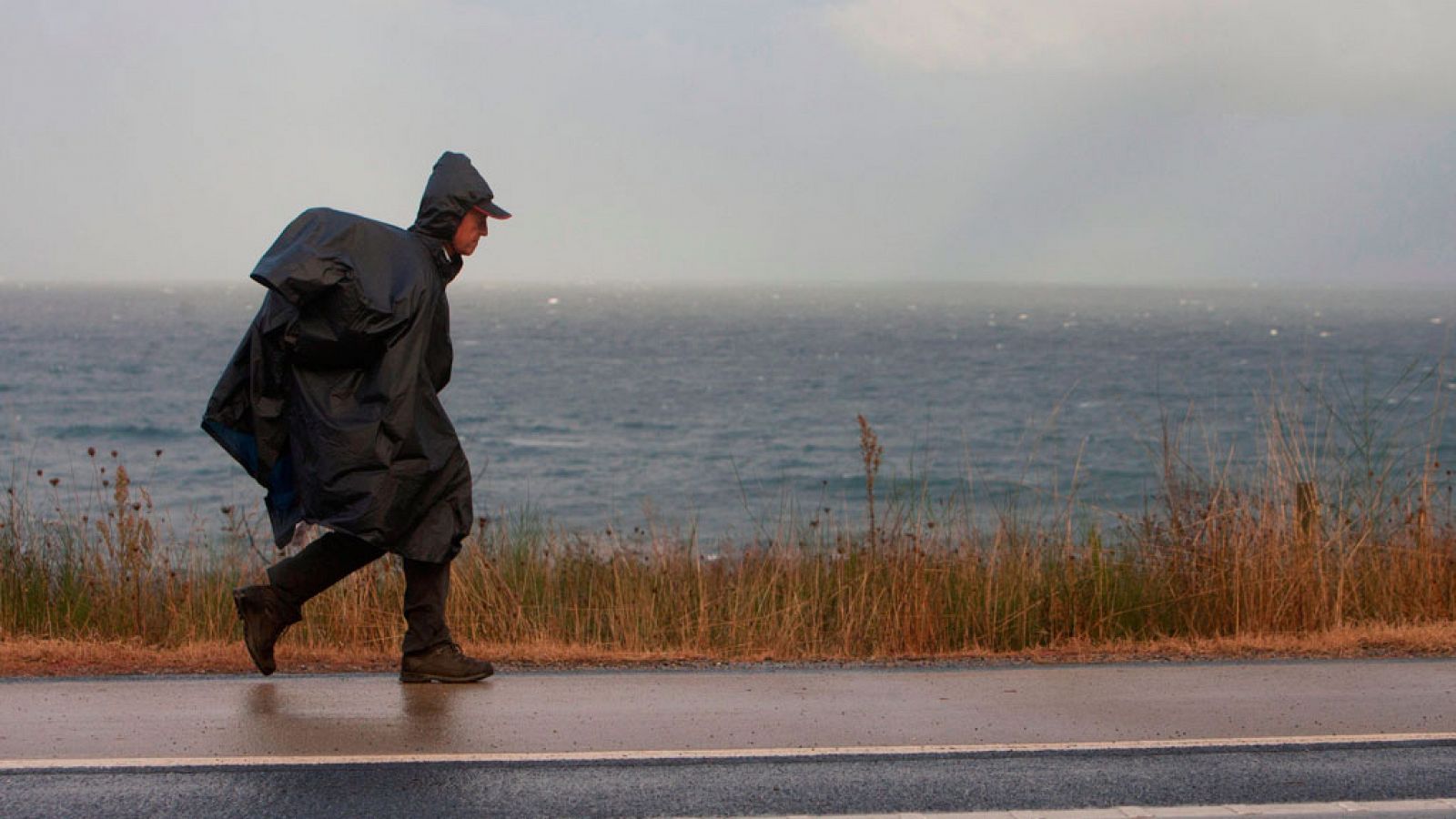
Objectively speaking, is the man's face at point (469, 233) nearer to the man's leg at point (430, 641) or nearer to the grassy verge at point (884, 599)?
the man's leg at point (430, 641)

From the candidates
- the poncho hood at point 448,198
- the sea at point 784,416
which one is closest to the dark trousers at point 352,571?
the poncho hood at point 448,198

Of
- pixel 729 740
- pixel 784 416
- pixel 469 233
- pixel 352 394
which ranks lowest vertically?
pixel 784 416

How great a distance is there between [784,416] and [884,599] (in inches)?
1734

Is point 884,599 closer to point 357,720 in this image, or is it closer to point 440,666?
point 440,666

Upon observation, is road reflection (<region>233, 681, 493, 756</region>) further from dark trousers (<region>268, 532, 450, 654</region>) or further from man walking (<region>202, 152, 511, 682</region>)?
man walking (<region>202, 152, 511, 682</region>)

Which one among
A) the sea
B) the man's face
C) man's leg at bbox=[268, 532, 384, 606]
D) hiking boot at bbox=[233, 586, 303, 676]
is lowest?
the sea

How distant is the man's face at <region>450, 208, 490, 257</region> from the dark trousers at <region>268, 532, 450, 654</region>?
3.67ft

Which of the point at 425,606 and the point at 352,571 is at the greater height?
the point at 352,571

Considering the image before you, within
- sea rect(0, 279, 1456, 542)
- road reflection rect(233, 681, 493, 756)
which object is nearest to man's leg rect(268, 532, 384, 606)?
road reflection rect(233, 681, 493, 756)

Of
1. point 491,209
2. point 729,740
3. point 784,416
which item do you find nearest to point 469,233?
point 491,209

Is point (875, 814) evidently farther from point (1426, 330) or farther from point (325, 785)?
point (1426, 330)

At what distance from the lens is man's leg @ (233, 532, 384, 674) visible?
219 inches

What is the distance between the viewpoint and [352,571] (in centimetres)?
566

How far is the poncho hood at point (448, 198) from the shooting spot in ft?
18.0
